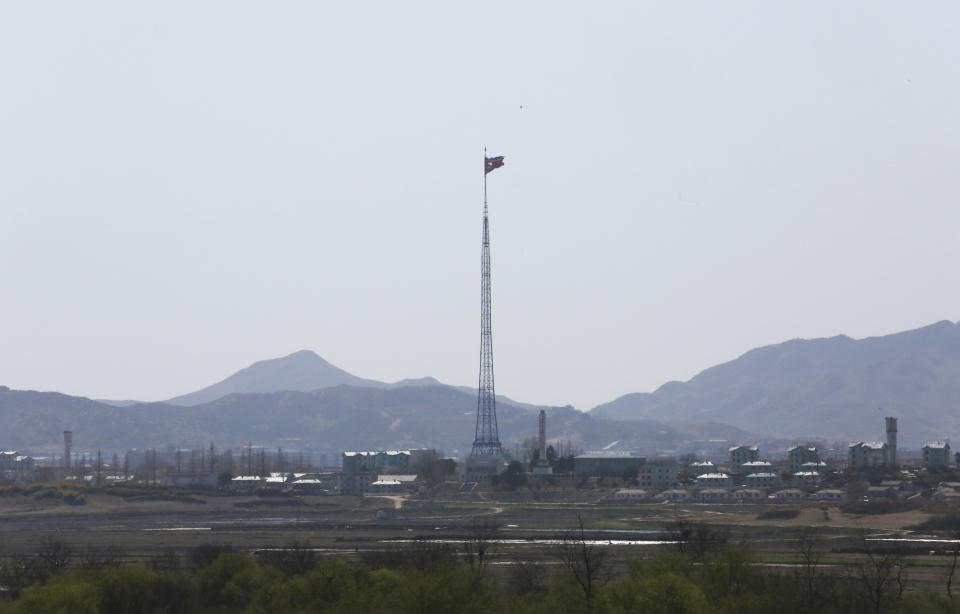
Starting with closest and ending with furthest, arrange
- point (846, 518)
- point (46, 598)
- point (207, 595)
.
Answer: point (46, 598) < point (207, 595) < point (846, 518)

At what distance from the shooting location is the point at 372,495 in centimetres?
19462

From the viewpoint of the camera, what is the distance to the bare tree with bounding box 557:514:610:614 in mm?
57125

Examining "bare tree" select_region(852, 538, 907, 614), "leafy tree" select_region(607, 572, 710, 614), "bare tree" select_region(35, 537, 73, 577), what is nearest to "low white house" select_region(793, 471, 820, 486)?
"bare tree" select_region(852, 538, 907, 614)

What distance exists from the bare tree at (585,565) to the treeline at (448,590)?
303 millimetres

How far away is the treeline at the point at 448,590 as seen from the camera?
53594 millimetres

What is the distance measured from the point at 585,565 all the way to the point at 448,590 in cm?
2357

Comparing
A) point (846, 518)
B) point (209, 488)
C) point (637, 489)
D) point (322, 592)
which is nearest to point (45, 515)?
point (209, 488)

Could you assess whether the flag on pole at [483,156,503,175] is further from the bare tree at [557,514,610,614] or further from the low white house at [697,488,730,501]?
the bare tree at [557,514,610,614]

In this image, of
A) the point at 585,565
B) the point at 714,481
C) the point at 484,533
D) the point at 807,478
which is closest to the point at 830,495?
the point at 807,478

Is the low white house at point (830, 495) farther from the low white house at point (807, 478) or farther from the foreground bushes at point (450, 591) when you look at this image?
the foreground bushes at point (450, 591)

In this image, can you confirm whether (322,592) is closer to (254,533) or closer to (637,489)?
(254,533)

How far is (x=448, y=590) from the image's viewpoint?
178 ft

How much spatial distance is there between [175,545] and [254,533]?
43.8ft

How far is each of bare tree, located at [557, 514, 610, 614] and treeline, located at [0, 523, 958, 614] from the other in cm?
30
